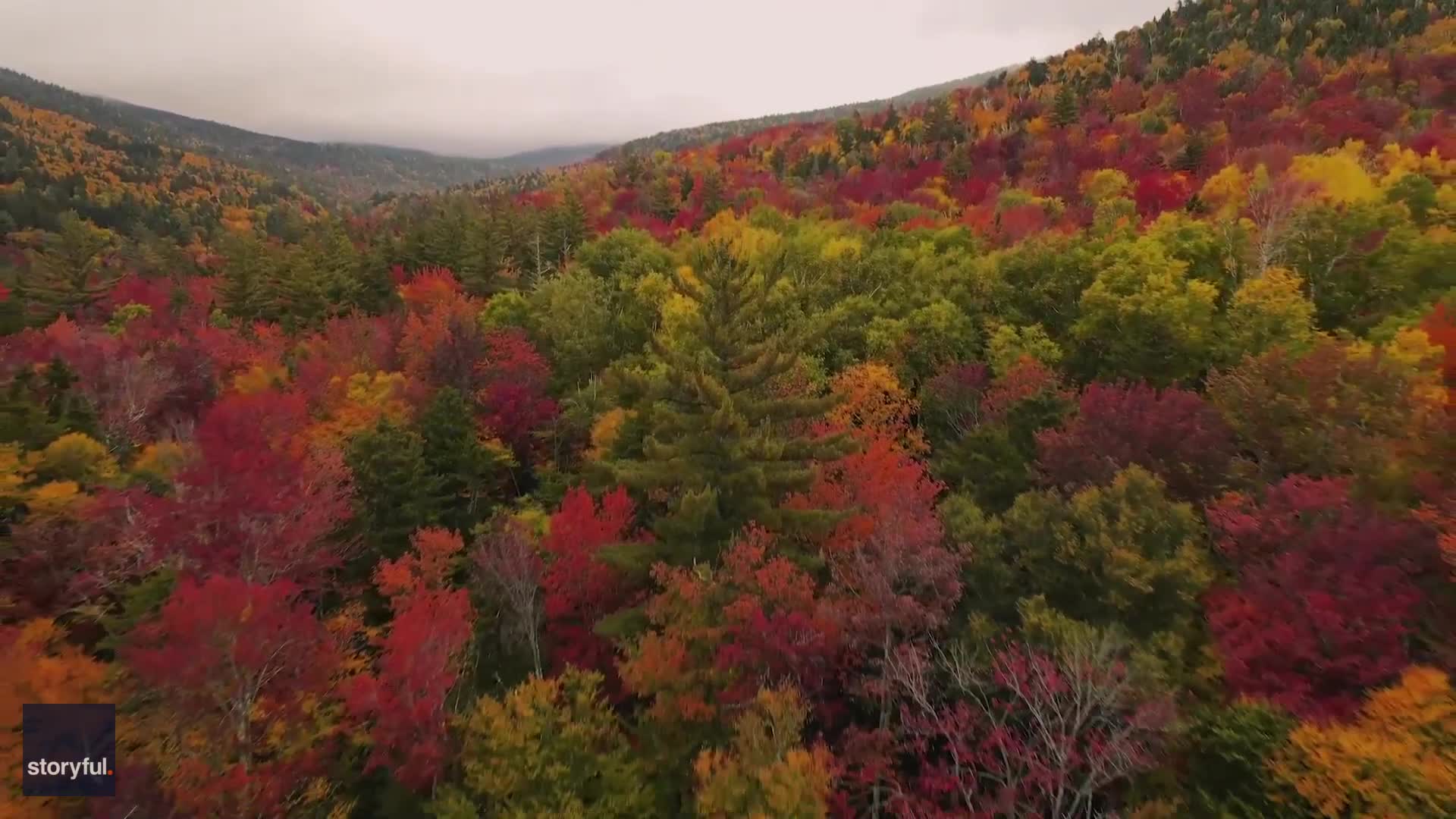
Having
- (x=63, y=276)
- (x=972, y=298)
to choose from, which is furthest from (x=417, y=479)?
(x=63, y=276)

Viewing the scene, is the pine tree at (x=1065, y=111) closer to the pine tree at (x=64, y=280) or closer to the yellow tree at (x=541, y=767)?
the yellow tree at (x=541, y=767)

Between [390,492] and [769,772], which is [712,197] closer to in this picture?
[390,492]

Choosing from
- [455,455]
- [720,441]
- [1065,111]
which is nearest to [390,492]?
[455,455]

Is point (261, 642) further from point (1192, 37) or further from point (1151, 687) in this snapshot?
point (1192, 37)

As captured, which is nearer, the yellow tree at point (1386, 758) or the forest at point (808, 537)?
the yellow tree at point (1386, 758)

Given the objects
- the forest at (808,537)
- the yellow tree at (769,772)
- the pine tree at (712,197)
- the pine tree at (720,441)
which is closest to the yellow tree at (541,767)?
the forest at (808,537)

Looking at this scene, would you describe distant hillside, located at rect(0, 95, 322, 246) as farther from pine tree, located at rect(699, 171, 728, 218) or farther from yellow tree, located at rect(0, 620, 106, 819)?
yellow tree, located at rect(0, 620, 106, 819)
